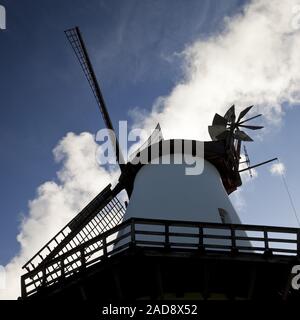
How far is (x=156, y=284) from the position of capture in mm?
11891

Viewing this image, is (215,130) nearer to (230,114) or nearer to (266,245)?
(230,114)

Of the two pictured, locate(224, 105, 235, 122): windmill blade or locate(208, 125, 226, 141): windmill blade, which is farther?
locate(224, 105, 235, 122): windmill blade

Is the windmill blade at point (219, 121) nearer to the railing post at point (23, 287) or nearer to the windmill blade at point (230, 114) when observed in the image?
the windmill blade at point (230, 114)

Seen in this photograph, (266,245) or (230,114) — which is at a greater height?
(230,114)

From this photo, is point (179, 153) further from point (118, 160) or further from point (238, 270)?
point (238, 270)

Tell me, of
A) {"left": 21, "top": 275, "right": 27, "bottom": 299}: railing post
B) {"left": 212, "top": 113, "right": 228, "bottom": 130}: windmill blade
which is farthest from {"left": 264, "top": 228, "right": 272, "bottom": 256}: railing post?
{"left": 212, "top": 113, "right": 228, "bottom": 130}: windmill blade

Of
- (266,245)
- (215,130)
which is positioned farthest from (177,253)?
(215,130)

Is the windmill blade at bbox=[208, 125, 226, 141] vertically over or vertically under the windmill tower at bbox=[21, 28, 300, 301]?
over

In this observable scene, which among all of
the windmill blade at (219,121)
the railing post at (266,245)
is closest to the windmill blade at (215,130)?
the windmill blade at (219,121)

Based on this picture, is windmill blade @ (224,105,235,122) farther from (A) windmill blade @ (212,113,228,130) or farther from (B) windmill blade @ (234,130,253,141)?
(B) windmill blade @ (234,130,253,141)
